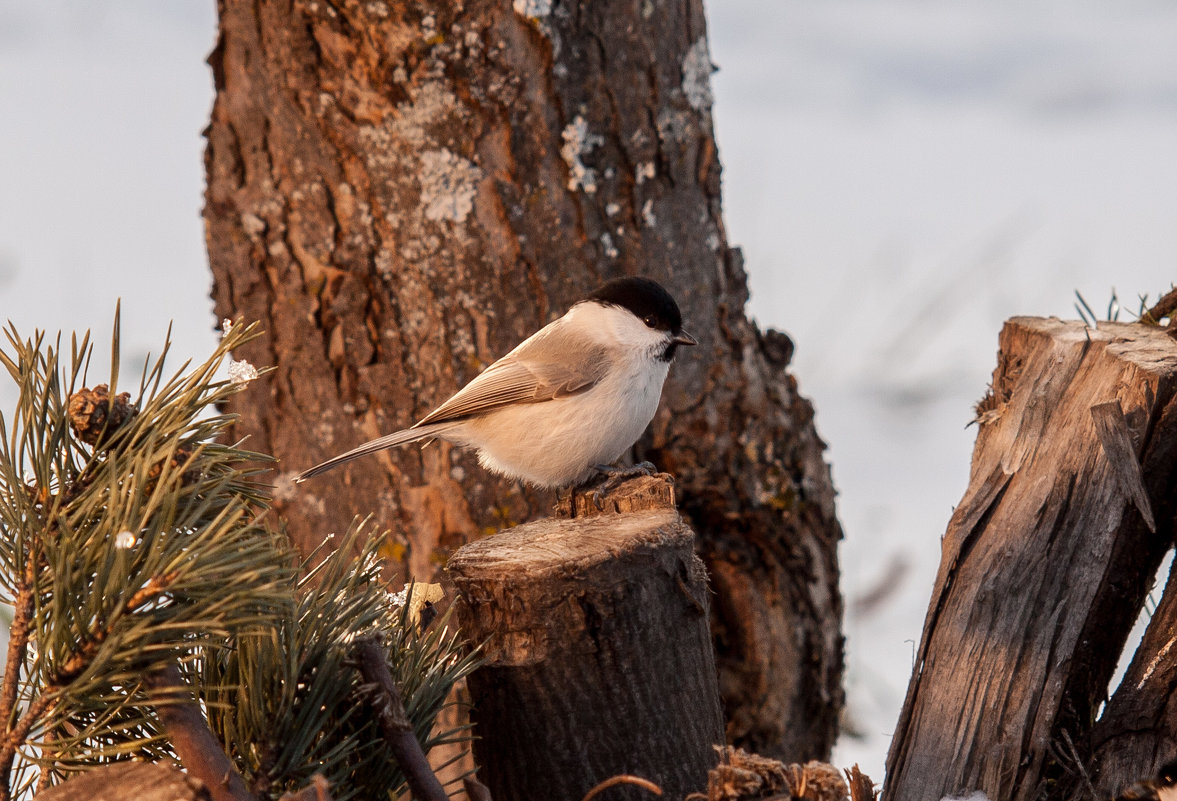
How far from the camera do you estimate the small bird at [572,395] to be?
2.23 meters

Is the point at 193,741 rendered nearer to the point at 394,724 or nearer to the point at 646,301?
the point at 394,724

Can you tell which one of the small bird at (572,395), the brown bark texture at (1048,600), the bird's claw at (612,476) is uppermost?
the small bird at (572,395)

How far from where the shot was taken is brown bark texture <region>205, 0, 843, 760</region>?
2336 mm

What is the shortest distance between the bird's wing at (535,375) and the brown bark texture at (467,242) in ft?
0.65

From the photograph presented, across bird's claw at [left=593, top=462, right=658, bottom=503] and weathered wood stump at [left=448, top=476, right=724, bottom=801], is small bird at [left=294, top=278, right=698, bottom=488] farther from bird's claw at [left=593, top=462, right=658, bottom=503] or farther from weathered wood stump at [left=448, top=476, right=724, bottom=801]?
weathered wood stump at [left=448, top=476, right=724, bottom=801]

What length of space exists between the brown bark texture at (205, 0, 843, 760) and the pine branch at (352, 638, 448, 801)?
4.79 ft

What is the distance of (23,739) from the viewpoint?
2.97 ft

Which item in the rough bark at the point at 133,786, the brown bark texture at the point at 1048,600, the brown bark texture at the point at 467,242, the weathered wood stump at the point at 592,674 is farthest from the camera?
the brown bark texture at the point at 467,242

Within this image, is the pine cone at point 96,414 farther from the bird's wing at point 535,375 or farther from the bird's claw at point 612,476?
the bird's wing at point 535,375

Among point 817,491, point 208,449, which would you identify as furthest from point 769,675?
point 208,449

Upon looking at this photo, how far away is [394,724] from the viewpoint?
97cm

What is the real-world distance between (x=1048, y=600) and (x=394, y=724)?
939 millimetres

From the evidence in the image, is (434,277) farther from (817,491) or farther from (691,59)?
(817,491)

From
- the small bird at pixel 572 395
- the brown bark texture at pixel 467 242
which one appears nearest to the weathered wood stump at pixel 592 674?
the small bird at pixel 572 395
